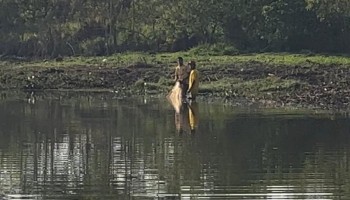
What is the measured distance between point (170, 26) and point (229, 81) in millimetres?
14045

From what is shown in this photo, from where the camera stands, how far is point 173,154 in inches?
682

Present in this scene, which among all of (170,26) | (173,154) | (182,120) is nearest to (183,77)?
(182,120)

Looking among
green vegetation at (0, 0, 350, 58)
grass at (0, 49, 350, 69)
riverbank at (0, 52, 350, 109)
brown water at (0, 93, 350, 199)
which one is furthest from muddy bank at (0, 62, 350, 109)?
green vegetation at (0, 0, 350, 58)

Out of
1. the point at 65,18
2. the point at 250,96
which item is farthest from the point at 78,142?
the point at 65,18

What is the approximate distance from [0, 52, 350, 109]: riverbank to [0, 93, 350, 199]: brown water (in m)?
3.09

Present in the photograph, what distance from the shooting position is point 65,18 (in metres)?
49.8

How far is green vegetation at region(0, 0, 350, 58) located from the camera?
140 feet

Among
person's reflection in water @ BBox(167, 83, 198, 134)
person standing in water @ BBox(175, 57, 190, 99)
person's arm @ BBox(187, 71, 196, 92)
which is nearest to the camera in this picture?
person's reflection in water @ BBox(167, 83, 198, 134)

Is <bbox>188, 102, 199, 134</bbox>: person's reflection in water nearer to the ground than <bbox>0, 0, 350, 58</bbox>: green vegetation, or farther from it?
nearer to the ground

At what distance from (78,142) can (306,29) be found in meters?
25.0

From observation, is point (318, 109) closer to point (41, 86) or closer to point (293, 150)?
point (293, 150)

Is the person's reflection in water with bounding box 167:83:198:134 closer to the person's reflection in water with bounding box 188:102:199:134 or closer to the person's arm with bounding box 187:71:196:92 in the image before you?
the person's reflection in water with bounding box 188:102:199:134

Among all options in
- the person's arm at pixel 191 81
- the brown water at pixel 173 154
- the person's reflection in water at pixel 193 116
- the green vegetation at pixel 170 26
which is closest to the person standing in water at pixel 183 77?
the person's arm at pixel 191 81

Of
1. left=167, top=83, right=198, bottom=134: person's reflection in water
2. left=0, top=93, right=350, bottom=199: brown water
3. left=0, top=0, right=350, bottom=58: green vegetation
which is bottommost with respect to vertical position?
left=167, top=83, right=198, bottom=134: person's reflection in water
